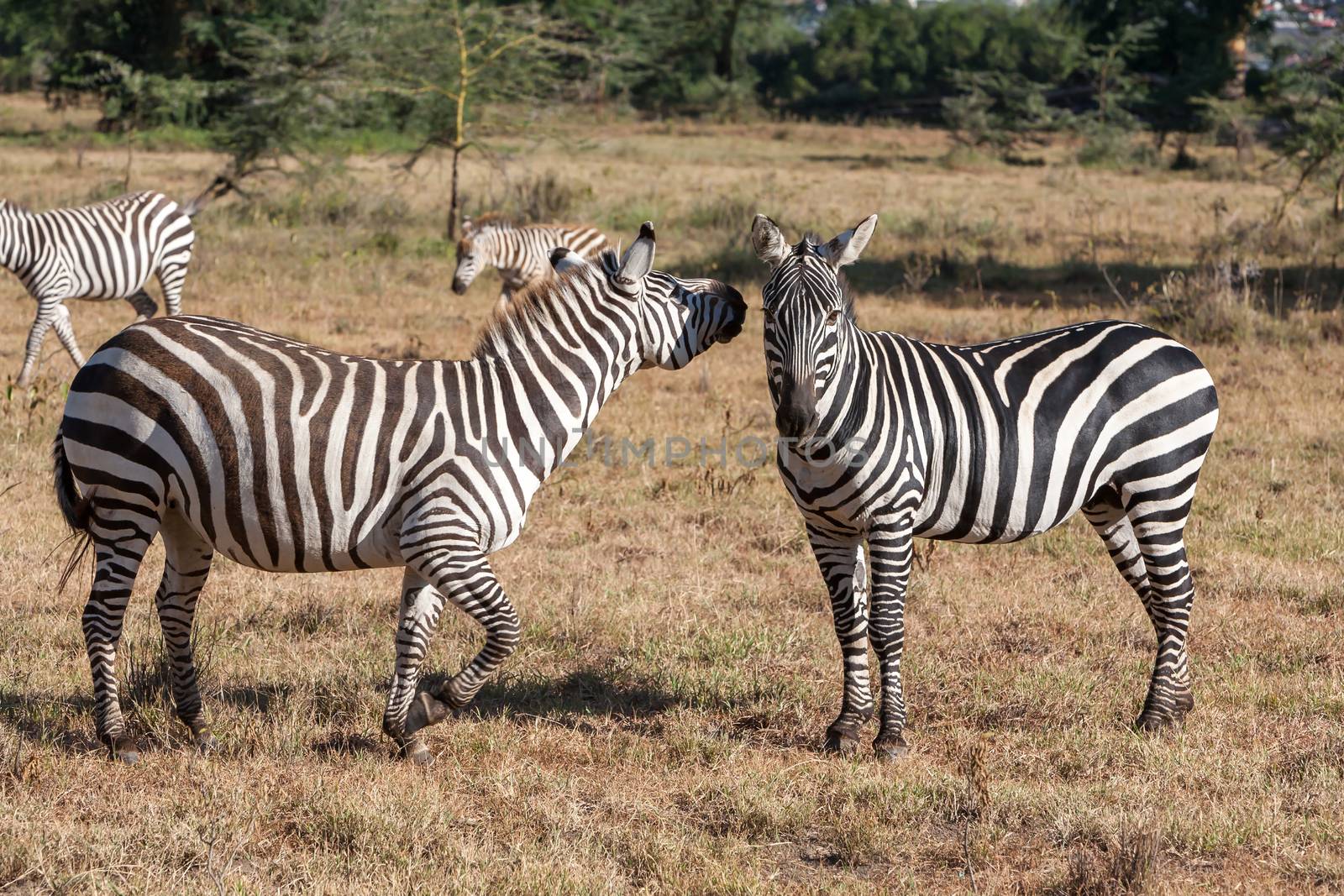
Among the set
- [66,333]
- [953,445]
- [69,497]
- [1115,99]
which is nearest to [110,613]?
[69,497]

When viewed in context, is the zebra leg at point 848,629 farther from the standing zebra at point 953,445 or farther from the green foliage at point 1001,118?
the green foliage at point 1001,118

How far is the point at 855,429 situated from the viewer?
4.89m

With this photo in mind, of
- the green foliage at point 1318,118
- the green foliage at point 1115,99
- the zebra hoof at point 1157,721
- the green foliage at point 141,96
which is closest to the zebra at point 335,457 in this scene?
the zebra hoof at point 1157,721

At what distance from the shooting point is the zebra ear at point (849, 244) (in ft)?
15.8

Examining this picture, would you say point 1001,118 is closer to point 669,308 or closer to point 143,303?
point 143,303

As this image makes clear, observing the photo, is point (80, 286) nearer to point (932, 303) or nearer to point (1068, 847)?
point (932, 303)

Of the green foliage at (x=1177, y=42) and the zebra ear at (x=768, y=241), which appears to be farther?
the green foliage at (x=1177, y=42)

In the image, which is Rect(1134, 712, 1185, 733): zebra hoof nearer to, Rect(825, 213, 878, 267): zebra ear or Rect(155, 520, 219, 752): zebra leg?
Rect(825, 213, 878, 267): zebra ear

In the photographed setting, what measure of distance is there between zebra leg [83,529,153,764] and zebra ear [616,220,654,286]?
201cm

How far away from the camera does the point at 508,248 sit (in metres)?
14.5

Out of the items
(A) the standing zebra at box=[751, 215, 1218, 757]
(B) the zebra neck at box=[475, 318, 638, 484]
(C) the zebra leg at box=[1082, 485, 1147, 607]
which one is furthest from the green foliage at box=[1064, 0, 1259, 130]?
(B) the zebra neck at box=[475, 318, 638, 484]

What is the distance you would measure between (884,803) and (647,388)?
6.78 m

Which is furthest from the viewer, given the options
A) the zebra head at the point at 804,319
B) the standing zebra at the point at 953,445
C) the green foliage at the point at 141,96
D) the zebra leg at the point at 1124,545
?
the green foliage at the point at 141,96

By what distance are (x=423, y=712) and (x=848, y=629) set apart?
1714 millimetres
